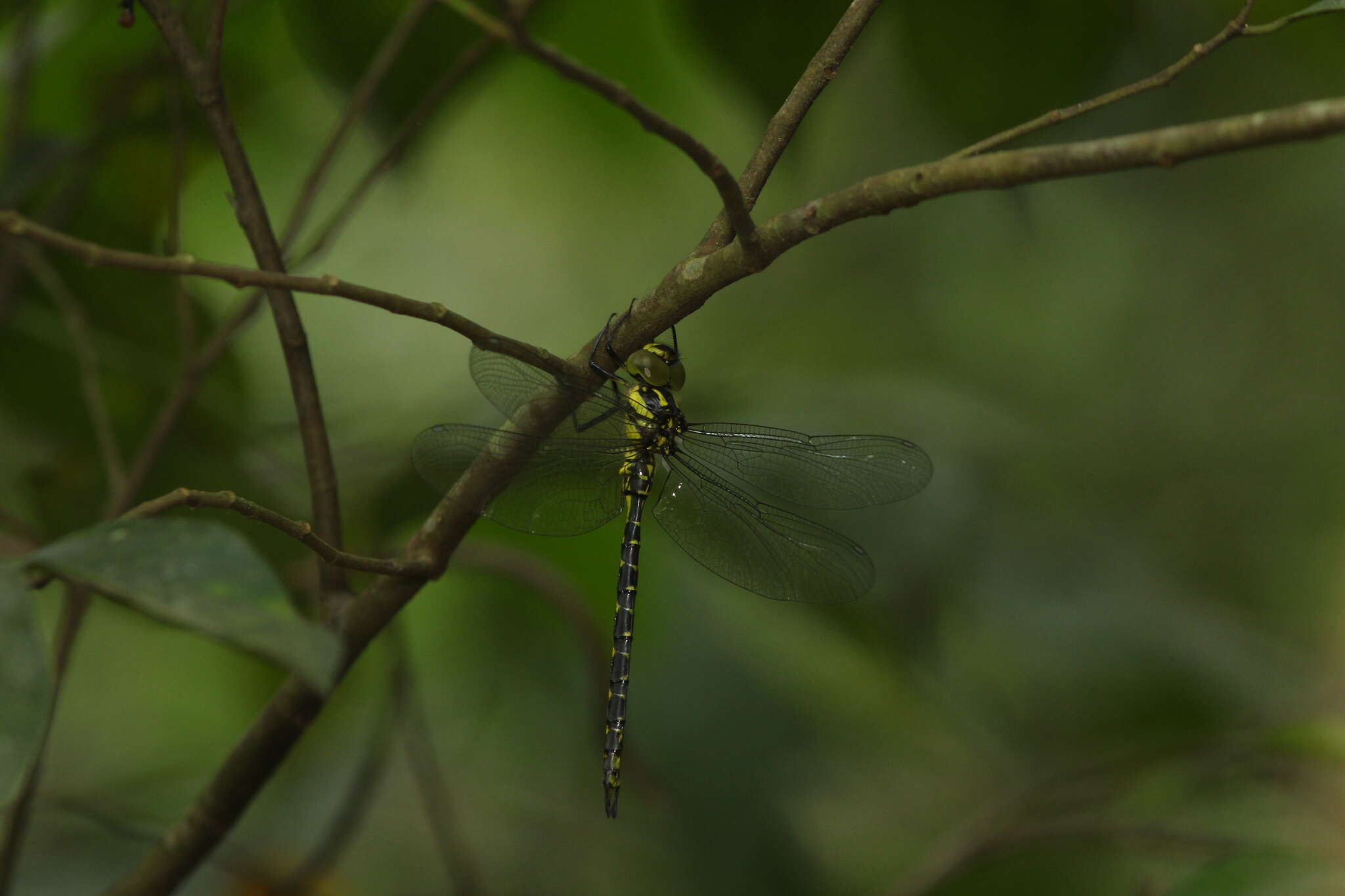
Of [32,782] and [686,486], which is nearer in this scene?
[32,782]

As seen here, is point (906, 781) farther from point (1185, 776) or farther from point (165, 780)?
point (165, 780)

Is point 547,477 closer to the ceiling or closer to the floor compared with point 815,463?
closer to the floor

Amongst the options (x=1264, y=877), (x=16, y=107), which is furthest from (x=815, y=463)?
(x=16, y=107)

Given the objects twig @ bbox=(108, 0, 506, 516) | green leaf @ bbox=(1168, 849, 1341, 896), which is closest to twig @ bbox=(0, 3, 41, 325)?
twig @ bbox=(108, 0, 506, 516)

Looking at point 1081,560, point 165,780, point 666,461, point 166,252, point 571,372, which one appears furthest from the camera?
point 165,780

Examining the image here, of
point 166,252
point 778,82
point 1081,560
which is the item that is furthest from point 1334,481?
point 166,252

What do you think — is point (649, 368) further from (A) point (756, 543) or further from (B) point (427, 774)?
(B) point (427, 774)
